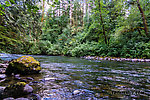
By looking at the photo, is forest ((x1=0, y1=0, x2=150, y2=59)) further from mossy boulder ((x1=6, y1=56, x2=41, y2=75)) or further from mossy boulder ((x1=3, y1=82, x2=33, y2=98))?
mossy boulder ((x1=3, y1=82, x2=33, y2=98))

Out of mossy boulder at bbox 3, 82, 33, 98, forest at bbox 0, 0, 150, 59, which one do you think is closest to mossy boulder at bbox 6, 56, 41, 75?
forest at bbox 0, 0, 150, 59

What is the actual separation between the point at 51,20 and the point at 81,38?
14.6 m

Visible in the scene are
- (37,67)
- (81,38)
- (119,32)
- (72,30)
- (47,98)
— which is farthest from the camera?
(72,30)

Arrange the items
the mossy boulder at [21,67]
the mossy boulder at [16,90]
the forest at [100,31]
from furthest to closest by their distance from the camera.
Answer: the forest at [100,31], the mossy boulder at [21,67], the mossy boulder at [16,90]

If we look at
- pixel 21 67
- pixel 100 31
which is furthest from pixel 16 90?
pixel 100 31

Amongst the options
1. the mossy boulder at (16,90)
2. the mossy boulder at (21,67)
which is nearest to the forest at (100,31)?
the mossy boulder at (21,67)

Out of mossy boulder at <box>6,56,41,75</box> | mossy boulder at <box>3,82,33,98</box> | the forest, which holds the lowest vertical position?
mossy boulder at <box>3,82,33,98</box>

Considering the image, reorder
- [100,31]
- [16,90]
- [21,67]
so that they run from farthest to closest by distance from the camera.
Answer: [100,31]
[21,67]
[16,90]

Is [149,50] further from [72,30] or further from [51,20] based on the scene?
[51,20]

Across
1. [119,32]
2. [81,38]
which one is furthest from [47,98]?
[81,38]

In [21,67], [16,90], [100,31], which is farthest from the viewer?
[100,31]

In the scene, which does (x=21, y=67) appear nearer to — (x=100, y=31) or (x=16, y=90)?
(x=16, y=90)

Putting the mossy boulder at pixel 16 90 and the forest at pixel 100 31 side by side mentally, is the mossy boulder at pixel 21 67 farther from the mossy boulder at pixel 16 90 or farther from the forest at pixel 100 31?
the mossy boulder at pixel 16 90

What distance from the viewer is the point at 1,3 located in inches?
139
